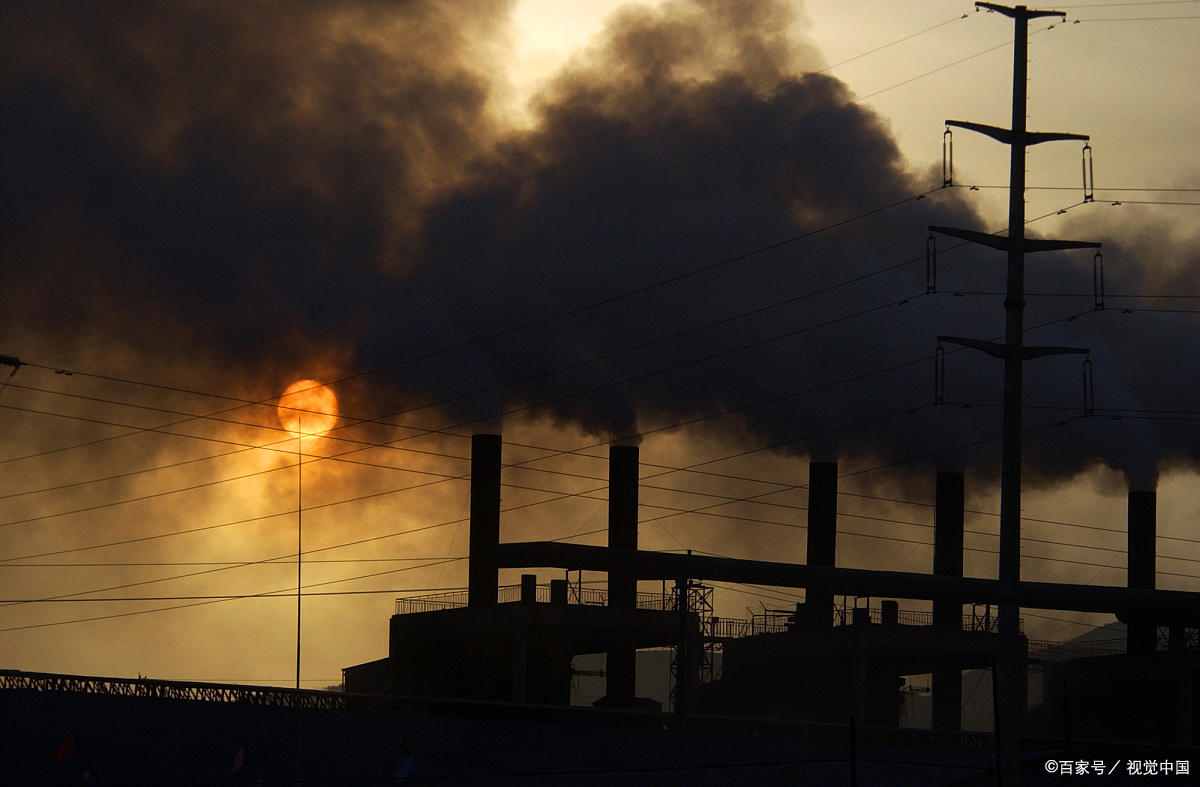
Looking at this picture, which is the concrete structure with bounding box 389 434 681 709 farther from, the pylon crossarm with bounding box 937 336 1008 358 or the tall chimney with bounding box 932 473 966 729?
the pylon crossarm with bounding box 937 336 1008 358

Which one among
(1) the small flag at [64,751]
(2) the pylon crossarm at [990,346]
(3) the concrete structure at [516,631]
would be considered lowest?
(1) the small flag at [64,751]

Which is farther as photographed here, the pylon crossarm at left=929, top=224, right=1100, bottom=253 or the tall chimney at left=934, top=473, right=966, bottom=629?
the tall chimney at left=934, top=473, right=966, bottom=629

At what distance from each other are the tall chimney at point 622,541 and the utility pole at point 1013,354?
100 feet

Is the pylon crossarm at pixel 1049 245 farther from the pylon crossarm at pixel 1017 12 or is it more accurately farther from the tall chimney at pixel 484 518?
Result: the tall chimney at pixel 484 518

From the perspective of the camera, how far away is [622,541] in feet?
186

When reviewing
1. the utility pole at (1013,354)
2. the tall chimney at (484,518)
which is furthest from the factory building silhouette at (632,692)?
the utility pole at (1013,354)

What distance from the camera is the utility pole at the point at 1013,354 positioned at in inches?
942

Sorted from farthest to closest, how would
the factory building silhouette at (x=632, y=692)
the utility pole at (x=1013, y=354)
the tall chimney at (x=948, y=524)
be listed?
the tall chimney at (x=948, y=524) < the factory building silhouette at (x=632, y=692) < the utility pole at (x=1013, y=354)

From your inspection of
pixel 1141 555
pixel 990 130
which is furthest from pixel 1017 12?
pixel 1141 555

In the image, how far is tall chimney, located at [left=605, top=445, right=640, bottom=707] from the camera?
55.9 m

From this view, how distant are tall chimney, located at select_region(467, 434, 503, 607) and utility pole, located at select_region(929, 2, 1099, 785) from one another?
30890 mm

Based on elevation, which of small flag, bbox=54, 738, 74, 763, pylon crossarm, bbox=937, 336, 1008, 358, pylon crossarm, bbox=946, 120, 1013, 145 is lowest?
small flag, bbox=54, 738, 74, 763

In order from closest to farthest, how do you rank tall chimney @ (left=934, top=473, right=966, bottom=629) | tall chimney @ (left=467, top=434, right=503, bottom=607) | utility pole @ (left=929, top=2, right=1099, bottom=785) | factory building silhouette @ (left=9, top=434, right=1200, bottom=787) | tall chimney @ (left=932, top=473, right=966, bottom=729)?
utility pole @ (left=929, top=2, right=1099, bottom=785)
factory building silhouette @ (left=9, top=434, right=1200, bottom=787)
tall chimney @ (left=467, top=434, right=503, bottom=607)
tall chimney @ (left=932, top=473, right=966, bottom=729)
tall chimney @ (left=934, top=473, right=966, bottom=629)

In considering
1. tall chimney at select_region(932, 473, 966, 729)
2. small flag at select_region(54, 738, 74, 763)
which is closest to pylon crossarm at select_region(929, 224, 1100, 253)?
tall chimney at select_region(932, 473, 966, 729)
